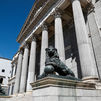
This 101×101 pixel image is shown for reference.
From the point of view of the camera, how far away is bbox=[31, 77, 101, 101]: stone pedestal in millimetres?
4688

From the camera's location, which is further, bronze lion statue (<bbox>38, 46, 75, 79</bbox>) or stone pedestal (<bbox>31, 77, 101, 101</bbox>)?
bronze lion statue (<bbox>38, 46, 75, 79</bbox>)

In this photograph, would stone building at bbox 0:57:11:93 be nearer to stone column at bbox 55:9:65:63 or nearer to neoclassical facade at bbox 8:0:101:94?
neoclassical facade at bbox 8:0:101:94

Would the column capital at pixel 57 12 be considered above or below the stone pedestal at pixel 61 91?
above

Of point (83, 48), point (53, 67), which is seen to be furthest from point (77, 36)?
point (53, 67)

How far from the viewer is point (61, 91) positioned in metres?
4.92

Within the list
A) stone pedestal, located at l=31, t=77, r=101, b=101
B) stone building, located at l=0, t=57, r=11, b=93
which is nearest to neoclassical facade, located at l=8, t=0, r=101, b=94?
stone pedestal, located at l=31, t=77, r=101, b=101

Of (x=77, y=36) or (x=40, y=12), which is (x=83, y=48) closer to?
(x=77, y=36)

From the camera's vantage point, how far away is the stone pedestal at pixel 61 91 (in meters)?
4.69

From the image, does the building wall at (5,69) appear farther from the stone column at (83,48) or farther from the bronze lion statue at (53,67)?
the bronze lion statue at (53,67)

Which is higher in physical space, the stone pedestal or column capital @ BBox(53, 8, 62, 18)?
column capital @ BBox(53, 8, 62, 18)

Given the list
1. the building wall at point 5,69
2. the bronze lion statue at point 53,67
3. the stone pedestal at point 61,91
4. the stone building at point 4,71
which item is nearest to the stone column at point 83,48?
the stone pedestal at point 61,91

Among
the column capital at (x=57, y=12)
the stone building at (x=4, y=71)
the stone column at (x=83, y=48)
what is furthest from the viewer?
the stone building at (x=4, y=71)

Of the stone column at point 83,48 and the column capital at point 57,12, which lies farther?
the column capital at point 57,12

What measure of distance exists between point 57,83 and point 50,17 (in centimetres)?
1383
